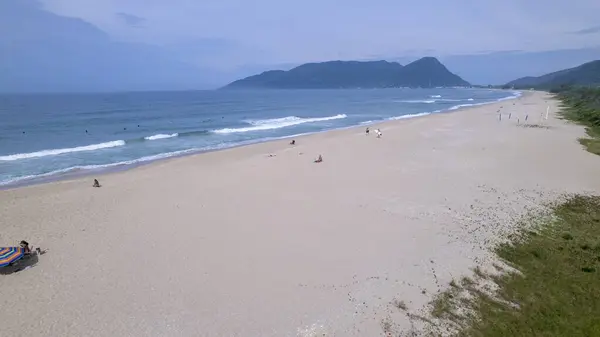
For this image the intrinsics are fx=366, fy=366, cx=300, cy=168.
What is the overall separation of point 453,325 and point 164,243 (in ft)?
28.2

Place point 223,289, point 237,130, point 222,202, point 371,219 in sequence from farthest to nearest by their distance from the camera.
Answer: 1. point 237,130
2. point 222,202
3. point 371,219
4. point 223,289

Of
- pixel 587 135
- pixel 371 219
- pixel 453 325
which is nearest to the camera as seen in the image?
pixel 453 325

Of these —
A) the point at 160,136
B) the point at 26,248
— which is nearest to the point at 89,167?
the point at 160,136

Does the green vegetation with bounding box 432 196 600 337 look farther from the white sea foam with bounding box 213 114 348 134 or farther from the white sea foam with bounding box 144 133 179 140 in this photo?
the white sea foam with bounding box 213 114 348 134

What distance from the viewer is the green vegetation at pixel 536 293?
7500 millimetres

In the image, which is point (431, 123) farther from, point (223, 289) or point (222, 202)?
point (223, 289)

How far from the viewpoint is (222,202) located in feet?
50.9

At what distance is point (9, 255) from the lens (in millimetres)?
10008

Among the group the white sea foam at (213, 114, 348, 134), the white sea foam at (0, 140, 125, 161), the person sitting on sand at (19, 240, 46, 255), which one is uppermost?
the person sitting on sand at (19, 240, 46, 255)

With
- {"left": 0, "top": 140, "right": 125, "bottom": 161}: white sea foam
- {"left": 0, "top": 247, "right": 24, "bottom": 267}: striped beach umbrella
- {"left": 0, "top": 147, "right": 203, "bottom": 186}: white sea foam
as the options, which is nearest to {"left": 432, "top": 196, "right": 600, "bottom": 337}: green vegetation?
{"left": 0, "top": 247, "right": 24, "bottom": 267}: striped beach umbrella

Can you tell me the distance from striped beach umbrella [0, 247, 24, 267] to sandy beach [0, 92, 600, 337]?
0.52m

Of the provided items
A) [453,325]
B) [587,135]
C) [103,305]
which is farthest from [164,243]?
[587,135]

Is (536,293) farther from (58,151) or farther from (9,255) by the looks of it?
(58,151)

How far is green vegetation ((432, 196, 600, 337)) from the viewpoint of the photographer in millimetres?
7500
